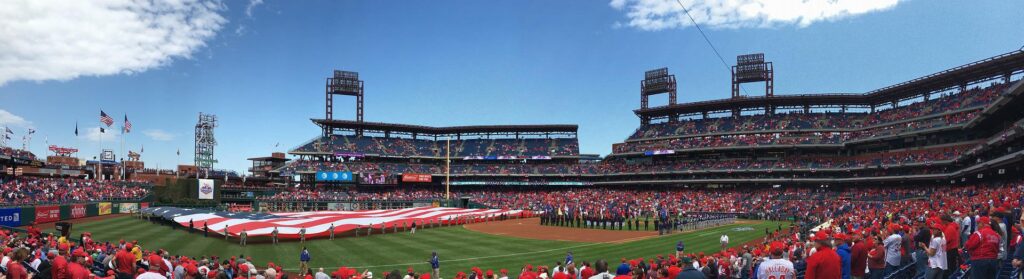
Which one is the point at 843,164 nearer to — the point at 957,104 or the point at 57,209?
the point at 957,104

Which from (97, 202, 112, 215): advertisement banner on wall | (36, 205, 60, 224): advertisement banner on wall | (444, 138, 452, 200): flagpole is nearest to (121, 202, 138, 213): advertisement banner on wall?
(97, 202, 112, 215): advertisement banner on wall

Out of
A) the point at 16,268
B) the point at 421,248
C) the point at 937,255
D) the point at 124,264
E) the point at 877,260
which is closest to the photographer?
the point at 16,268

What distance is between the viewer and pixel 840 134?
65.5 metres

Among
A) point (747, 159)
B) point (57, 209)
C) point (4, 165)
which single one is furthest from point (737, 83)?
point (4, 165)

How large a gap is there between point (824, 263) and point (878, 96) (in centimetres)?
7166

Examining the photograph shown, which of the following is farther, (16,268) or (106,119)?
(106,119)

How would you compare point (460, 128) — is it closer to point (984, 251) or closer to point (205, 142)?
point (205, 142)

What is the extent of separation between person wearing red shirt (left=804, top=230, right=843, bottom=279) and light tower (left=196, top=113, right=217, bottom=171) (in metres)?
118

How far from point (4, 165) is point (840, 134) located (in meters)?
86.3

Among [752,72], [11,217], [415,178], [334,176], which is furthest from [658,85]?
[11,217]

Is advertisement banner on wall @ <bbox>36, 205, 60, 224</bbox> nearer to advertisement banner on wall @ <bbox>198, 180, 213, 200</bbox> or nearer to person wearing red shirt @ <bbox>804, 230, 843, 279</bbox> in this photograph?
advertisement banner on wall @ <bbox>198, 180, 213, 200</bbox>

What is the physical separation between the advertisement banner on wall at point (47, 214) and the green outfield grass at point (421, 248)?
5952 mm

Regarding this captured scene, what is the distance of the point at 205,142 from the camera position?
357 feet

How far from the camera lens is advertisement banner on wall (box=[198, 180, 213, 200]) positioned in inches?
2405
